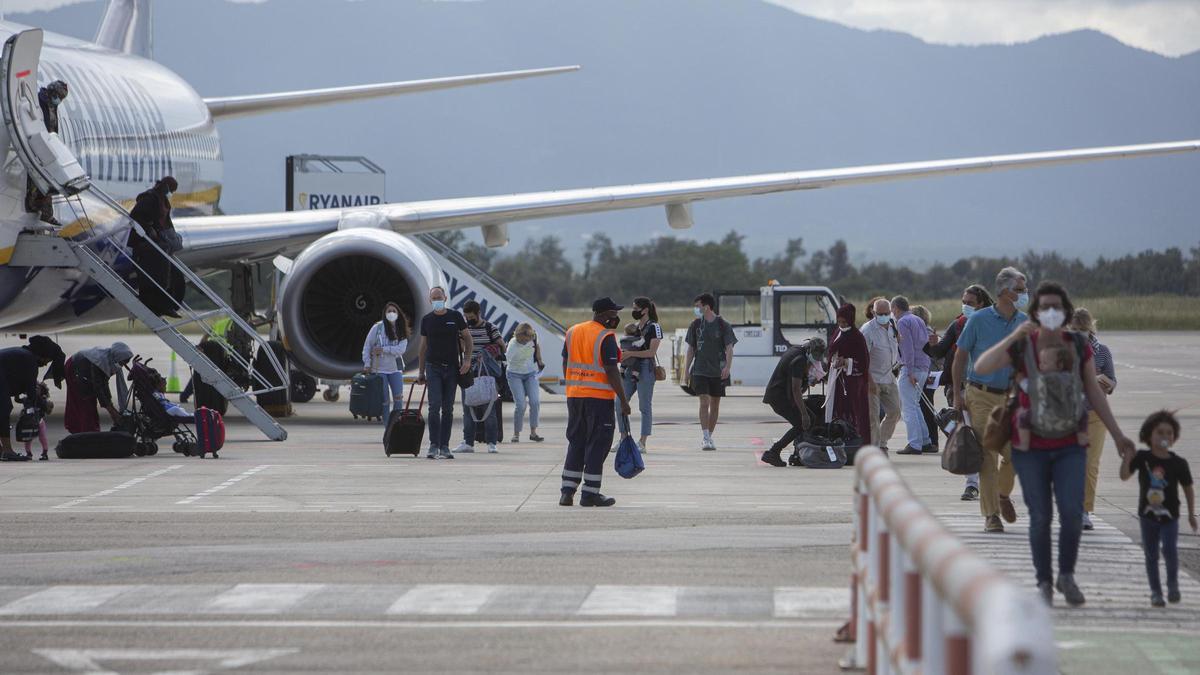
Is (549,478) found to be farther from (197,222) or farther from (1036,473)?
(197,222)

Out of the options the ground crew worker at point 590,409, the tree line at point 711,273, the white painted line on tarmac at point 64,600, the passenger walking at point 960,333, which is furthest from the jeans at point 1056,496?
the tree line at point 711,273

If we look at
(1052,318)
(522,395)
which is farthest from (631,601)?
(522,395)

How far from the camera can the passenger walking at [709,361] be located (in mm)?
18156

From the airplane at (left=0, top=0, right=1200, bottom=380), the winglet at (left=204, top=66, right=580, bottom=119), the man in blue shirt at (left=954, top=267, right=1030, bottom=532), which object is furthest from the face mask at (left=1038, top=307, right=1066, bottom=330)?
the winglet at (left=204, top=66, right=580, bottom=119)

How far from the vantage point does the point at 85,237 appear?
19.0m

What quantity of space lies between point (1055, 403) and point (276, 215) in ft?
53.2

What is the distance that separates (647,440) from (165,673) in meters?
12.7

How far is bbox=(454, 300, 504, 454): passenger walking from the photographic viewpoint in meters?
17.9

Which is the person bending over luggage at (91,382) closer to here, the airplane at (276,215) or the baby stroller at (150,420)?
→ the baby stroller at (150,420)

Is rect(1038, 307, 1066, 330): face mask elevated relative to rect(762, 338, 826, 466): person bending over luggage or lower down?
elevated

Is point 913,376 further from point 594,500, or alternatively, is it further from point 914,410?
point 594,500

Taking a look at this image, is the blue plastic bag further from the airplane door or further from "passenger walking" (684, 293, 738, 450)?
the airplane door

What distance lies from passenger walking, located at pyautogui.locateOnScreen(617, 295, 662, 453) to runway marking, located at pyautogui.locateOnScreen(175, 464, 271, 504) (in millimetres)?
3921

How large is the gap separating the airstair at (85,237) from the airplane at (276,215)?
0.29 metres
